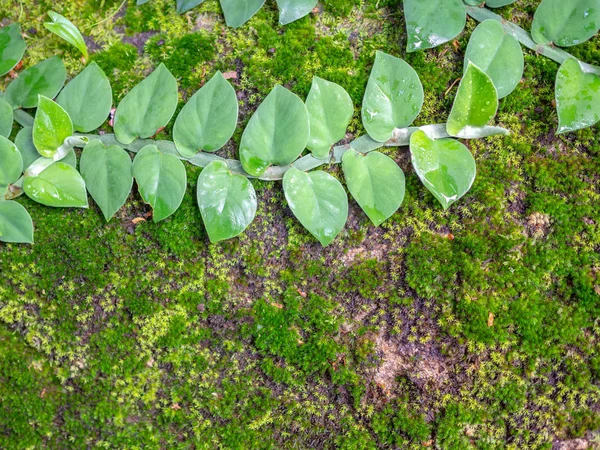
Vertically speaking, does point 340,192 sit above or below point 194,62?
below

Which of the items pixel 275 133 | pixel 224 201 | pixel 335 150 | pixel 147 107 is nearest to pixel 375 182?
pixel 335 150

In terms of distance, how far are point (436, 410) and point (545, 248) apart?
55 centimetres

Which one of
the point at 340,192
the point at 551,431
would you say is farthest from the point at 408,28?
the point at 551,431

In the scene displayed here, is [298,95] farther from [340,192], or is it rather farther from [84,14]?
[84,14]

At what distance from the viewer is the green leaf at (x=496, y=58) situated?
55.0 inches

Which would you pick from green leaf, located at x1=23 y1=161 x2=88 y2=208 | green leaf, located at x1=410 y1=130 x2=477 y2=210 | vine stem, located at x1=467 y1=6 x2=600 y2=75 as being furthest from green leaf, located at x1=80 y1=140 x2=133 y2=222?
vine stem, located at x1=467 y1=6 x2=600 y2=75

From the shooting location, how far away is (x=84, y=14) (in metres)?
1.54

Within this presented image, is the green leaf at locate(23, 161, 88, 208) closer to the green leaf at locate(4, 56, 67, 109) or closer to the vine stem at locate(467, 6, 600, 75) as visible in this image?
the green leaf at locate(4, 56, 67, 109)

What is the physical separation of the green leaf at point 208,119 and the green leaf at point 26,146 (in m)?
0.44

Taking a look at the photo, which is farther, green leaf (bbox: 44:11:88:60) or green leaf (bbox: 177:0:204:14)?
green leaf (bbox: 177:0:204:14)

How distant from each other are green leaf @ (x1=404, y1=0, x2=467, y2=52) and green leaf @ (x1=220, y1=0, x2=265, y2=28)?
0.45 meters

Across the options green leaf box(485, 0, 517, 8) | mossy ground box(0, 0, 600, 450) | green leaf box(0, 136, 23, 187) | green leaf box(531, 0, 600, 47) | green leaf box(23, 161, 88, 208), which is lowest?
mossy ground box(0, 0, 600, 450)

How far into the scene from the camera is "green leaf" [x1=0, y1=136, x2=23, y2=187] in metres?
1.41

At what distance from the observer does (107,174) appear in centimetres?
140
